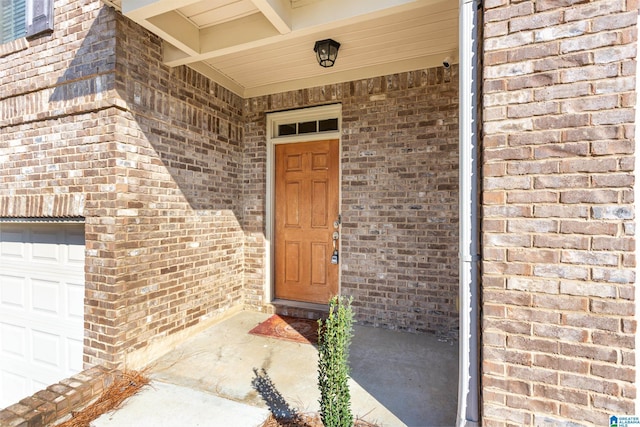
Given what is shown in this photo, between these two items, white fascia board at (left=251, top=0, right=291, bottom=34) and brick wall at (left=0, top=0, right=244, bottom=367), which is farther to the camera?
brick wall at (left=0, top=0, right=244, bottom=367)

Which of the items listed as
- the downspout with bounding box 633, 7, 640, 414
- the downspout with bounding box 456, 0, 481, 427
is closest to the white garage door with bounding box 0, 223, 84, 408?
the downspout with bounding box 456, 0, 481, 427

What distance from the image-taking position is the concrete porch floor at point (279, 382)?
2088mm

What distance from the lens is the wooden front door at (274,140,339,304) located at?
12.6 feet

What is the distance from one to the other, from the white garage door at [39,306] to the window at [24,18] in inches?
74.3

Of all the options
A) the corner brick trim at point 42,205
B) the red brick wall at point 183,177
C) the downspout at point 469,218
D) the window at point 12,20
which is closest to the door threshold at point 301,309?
the red brick wall at point 183,177

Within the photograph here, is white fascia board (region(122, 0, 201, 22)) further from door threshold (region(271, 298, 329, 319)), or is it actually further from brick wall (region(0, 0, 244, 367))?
door threshold (region(271, 298, 329, 319))

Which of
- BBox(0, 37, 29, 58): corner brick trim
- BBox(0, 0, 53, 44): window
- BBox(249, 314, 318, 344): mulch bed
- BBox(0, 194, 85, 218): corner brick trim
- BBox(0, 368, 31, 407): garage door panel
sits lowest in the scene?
BBox(0, 368, 31, 407): garage door panel

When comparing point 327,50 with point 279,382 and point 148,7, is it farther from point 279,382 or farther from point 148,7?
point 279,382

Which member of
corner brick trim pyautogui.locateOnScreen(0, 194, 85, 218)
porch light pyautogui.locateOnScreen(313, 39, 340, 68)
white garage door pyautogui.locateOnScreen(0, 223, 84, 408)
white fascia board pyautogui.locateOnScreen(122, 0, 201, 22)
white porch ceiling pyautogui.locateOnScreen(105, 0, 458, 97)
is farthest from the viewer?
white garage door pyautogui.locateOnScreen(0, 223, 84, 408)

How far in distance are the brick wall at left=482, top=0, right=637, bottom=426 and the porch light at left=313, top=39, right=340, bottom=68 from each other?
5.11 ft

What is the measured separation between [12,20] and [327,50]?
3.47 meters

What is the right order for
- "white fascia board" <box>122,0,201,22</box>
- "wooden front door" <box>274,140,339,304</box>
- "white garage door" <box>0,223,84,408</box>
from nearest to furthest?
"white fascia board" <box>122,0,201,22</box> → "white garage door" <box>0,223,84,408</box> → "wooden front door" <box>274,140,339,304</box>

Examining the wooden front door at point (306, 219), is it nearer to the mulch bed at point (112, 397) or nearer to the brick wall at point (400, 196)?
the brick wall at point (400, 196)

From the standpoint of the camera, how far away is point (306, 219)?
12.9 feet
